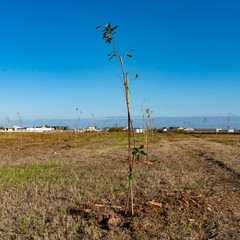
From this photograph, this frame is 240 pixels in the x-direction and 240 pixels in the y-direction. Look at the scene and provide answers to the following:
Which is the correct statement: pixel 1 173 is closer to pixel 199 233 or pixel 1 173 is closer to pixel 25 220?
pixel 25 220

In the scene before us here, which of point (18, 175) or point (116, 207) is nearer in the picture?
point (116, 207)

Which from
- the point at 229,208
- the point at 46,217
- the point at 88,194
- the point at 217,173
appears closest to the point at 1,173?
the point at 88,194

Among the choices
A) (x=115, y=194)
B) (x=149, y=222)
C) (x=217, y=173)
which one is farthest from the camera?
(x=217, y=173)

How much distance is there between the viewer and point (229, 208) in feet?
23.2

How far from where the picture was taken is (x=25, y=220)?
21.0 feet

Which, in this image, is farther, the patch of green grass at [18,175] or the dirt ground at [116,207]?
the patch of green grass at [18,175]

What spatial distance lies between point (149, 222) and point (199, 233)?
886mm

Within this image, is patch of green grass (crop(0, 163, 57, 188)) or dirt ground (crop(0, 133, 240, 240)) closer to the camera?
dirt ground (crop(0, 133, 240, 240))

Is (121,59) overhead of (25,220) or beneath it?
overhead

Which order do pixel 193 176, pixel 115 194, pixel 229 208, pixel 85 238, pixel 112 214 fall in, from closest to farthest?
1. pixel 85 238
2. pixel 112 214
3. pixel 229 208
4. pixel 115 194
5. pixel 193 176

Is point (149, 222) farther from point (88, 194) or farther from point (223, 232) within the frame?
point (88, 194)

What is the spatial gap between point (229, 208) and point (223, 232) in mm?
1454

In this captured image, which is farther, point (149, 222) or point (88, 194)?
point (88, 194)

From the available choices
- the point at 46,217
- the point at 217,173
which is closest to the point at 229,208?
the point at 46,217
